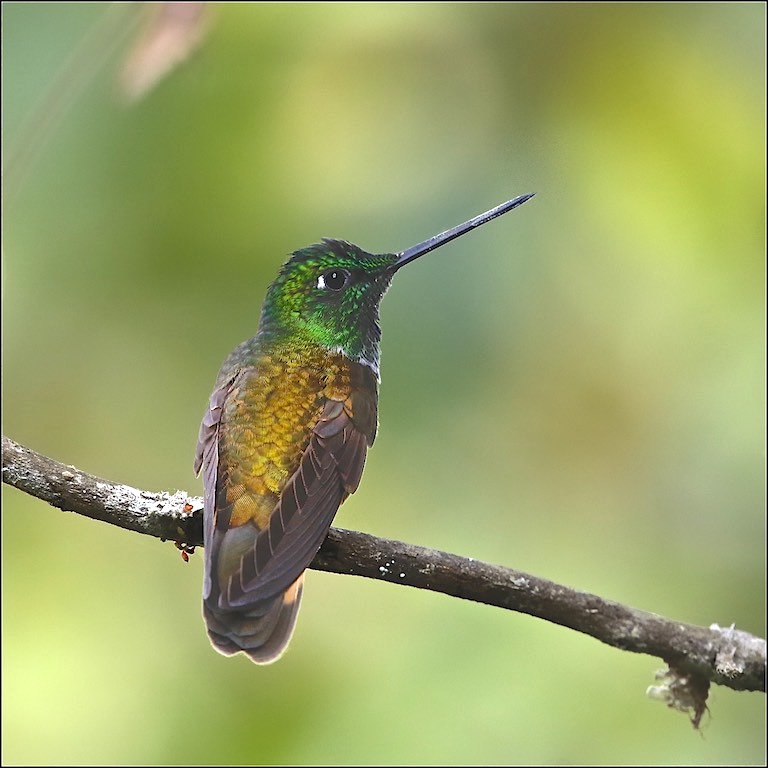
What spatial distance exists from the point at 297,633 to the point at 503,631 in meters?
0.83

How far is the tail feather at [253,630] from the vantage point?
2330 mm

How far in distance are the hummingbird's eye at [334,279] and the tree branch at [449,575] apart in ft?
2.88

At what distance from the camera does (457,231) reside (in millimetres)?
2828

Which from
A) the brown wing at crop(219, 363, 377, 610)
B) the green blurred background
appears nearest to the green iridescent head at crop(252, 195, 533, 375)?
the brown wing at crop(219, 363, 377, 610)

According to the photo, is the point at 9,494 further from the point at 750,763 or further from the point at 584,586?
the point at 750,763

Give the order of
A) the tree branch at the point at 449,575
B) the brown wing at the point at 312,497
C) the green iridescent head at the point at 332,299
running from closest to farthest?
1. the tree branch at the point at 449,575
2. the brown wing at the point at 312,497
3. the green iridescent head at the point at 332,299

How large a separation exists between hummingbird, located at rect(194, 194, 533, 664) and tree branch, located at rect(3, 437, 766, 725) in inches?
3.8

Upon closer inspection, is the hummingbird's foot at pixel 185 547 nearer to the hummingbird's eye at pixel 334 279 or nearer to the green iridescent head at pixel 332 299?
the green iridescent head at pixel 332 299

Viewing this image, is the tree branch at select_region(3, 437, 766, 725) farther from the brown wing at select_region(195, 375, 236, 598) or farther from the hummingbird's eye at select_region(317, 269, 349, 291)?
the hummingbird's eye at select_region(317, 269, 349, 291)

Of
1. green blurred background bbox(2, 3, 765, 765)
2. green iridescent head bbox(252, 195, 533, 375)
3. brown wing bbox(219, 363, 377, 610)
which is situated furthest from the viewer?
green blurred background bbox(2, 3, 765, 765)

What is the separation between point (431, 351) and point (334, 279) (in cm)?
118

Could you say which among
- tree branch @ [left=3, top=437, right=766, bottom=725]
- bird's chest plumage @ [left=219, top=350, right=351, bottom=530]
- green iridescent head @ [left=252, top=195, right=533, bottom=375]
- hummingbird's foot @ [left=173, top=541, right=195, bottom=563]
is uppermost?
green iridescent head @ [left=252, top=195, right=533, bottom=375]

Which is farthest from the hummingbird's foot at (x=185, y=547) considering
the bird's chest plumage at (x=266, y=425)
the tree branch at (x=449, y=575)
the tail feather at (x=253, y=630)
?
the tail feather at (x=253, y=630)

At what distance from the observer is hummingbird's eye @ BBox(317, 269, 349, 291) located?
124 inches
